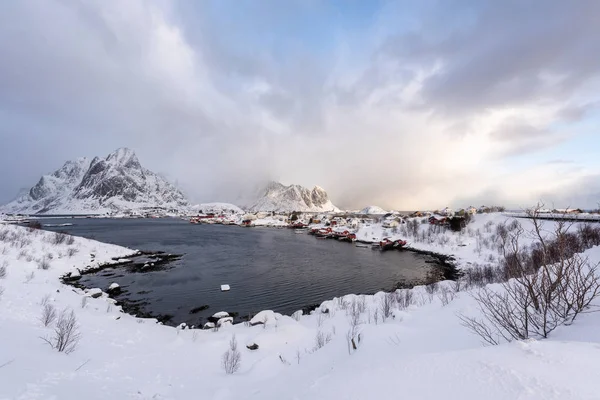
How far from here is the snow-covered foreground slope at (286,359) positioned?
3.57 meters

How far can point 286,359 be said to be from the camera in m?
9.69

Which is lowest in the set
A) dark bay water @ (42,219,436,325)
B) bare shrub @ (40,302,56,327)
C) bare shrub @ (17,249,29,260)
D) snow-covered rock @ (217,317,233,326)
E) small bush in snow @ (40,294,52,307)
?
dark bay water @ (42,219,436,325)

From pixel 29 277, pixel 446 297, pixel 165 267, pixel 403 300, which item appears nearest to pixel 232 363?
pixel 446 297

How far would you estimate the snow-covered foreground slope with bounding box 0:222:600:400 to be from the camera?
3.57m

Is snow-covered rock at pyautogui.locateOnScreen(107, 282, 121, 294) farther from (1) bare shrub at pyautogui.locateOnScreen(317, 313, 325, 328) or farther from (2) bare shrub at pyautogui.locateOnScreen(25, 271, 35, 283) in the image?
(1) bare shrub at pyautogui.locateOnScreen(317, 313, 325, 328)

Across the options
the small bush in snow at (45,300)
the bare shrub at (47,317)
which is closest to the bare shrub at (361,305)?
the bare shrub at (47,317)

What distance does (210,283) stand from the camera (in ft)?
84.9

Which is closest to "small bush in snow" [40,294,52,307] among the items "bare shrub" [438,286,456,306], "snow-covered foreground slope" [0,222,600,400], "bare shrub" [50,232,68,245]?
"snow-covered foreground slope" [0,222,600,400]

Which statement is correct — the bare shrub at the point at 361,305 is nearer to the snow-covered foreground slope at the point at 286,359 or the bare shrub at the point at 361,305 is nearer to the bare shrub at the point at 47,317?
the snow-covered foreground slope at the point at 286,359

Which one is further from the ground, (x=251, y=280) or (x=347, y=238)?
(x=347, y=238)

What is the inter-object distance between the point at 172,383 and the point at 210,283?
18.6 metres

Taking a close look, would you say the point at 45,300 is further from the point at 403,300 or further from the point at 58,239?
the point at 58,239

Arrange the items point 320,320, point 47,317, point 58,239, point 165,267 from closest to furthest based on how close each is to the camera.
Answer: point 47,317 < point 320,320 < point 165,267 < point 58,239

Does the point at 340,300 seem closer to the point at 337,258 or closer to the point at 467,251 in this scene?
the point at 337,258
